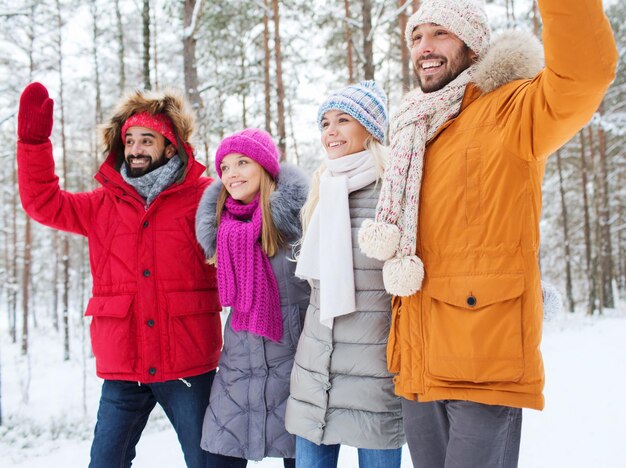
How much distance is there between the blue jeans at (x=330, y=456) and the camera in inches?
90.8

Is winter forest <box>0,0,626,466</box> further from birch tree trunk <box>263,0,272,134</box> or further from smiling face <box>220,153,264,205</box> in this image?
smiling face <box>220,153,264,205</box>

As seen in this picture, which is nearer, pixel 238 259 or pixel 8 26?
pixel 238 259

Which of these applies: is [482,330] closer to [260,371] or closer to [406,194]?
[406,194]

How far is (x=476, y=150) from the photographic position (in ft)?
5.96

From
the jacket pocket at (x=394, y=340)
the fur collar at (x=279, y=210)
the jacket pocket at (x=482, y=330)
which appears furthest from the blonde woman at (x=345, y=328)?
the jacket pocket at (x=482, y=330)

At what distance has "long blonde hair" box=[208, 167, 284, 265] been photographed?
2777 millimetres

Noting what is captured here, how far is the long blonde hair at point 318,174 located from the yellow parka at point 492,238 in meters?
0.57

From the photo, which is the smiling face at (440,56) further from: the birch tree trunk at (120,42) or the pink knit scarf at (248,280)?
the birch tree trunk at (120,42)

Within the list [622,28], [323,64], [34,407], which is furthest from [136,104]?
[622,28]

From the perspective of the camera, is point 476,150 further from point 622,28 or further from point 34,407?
point 622,28

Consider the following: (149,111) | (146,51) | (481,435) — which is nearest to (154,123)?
(149,111)

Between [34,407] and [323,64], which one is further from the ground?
[323,64]

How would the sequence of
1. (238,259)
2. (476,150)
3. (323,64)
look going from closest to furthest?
(476,150), (238,259), (323,64)

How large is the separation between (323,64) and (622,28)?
1043cm
